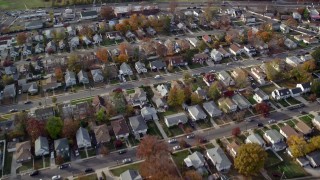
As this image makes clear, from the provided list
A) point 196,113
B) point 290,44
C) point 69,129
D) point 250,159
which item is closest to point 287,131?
point 250,159

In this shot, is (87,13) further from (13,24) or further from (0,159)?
(0,159)

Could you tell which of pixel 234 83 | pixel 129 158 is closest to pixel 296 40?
pixel 234 83

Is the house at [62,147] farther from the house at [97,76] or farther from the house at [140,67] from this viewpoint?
the house at [140,67]

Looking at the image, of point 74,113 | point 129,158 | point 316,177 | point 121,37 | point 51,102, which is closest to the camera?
point 316,177

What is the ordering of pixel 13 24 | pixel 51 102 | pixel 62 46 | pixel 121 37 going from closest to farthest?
pixel 51 102, pixel 62 46, pixel 121 37, pixel 13 24

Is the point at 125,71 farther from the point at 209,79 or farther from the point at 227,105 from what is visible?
the point at 227,105

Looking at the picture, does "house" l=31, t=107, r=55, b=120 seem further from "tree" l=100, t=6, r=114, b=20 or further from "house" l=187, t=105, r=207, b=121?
"tree" l=100, t=6, r=114, b=20

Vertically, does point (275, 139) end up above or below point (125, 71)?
below
